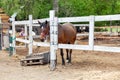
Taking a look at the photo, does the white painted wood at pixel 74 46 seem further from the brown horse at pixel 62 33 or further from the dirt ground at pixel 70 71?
the brown horse at pixel 62 33

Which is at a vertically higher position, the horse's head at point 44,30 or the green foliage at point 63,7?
the green foliage at point 63,7

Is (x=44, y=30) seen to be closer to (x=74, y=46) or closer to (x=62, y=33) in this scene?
(x=62, y=33)

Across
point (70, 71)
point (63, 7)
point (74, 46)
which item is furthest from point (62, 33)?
point (63, 7)

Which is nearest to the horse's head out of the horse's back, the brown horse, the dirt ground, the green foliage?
the brown horse

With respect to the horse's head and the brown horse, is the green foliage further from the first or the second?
the horse's head

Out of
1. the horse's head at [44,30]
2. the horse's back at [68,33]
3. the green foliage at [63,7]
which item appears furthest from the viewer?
the green foliage at [63,7]

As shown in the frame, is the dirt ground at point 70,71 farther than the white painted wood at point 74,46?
No

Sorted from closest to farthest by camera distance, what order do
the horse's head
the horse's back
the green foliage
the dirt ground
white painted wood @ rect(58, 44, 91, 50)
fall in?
1. the dirt ground
2. white painted wood @ rect(58, 44, 91, 50)
3. the horse's head
4. the horse's back
5. the green foliage

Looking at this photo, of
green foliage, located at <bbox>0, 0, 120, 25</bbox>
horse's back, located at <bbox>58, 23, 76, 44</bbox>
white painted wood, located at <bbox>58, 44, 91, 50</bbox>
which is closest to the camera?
white painted wood, located at <bbox>58, 44, 91, 50</bbox>

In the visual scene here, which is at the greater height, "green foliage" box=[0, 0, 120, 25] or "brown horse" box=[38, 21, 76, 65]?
"green foliage" box=[0, 0, 120, 25]

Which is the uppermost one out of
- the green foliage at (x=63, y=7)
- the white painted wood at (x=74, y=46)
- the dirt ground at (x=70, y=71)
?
the green foliage at (x=63, y=7)

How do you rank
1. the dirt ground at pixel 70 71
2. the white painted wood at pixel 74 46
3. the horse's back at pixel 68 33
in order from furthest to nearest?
1. the horse's back at pixel 68 33
2. the white painted wood at pixel 74 46
3. the dirt ground at pixel 70 71

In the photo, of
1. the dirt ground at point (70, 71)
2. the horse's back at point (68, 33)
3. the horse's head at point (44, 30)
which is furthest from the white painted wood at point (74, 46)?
the horse's back at point (68, 33)

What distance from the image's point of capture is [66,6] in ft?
99.2
